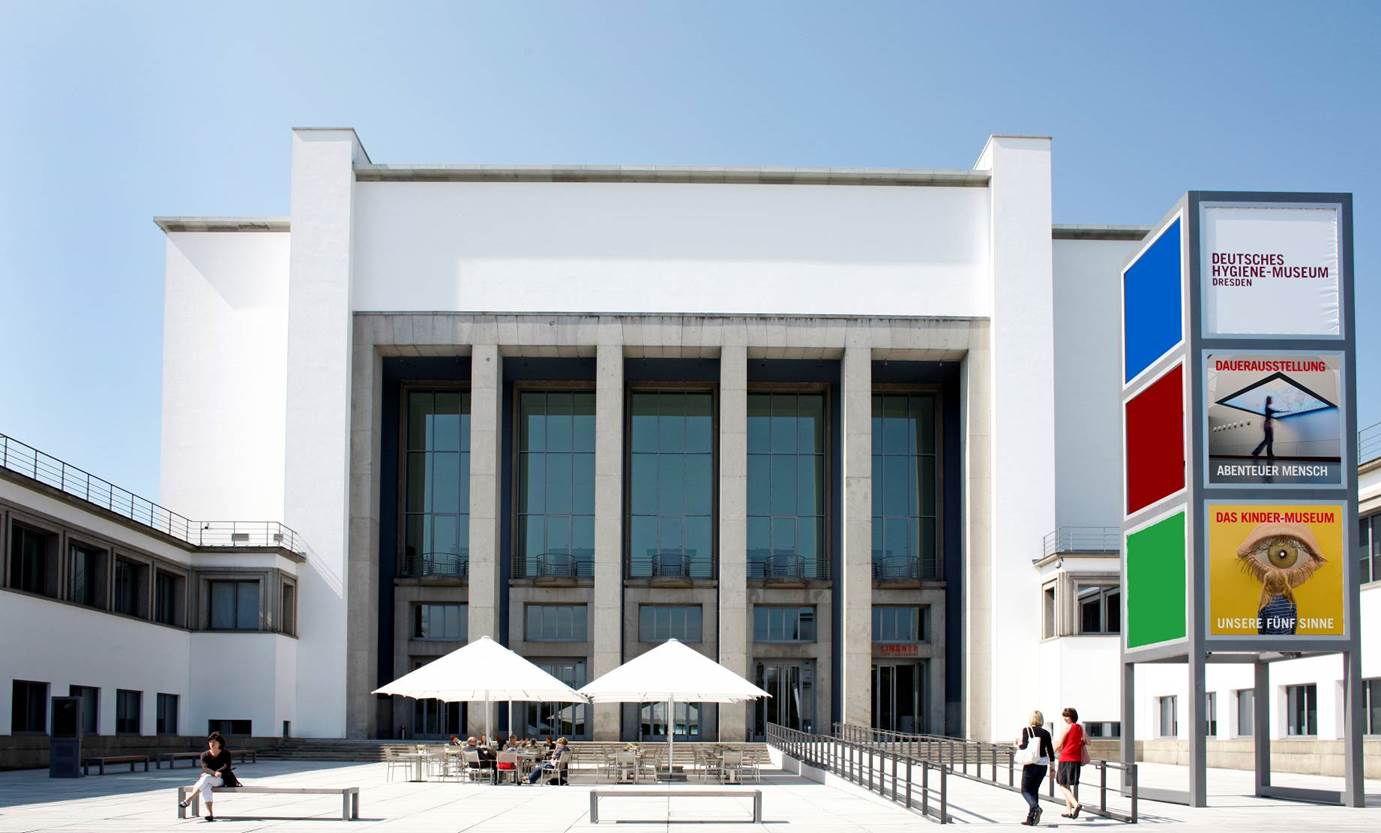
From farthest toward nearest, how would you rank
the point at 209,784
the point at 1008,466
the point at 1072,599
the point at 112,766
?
the point at 1008,466
the point at 1072,599
the point at 112,766
the point at 209,784

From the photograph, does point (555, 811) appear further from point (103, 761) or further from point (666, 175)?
point (666, 175)

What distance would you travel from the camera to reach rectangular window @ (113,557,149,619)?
40219mm

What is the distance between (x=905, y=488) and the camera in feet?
176

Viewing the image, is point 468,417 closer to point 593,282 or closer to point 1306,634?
point 593,282

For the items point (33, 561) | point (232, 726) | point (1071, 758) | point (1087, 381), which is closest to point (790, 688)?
point (1087, 381)

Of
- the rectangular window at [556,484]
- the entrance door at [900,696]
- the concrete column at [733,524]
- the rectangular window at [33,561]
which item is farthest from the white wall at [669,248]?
the rectangular window at [33,561]

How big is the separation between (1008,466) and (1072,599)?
5.15 m

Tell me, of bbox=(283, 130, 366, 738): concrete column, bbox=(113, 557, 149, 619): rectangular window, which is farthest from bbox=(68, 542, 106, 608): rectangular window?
bbox=(283, 130, 366, 738): concrete column

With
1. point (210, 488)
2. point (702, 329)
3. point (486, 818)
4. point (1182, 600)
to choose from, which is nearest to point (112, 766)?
point (210, 488)

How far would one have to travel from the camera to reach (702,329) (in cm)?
4891

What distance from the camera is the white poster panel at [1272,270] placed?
24.0 meters

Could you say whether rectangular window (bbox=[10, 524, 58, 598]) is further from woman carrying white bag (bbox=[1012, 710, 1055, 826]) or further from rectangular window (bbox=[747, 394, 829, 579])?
rectangular window (bbox=[747, 394, 829, 579])

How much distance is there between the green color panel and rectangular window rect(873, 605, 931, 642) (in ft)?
86.5

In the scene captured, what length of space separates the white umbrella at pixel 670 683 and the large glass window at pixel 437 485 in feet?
74.9
